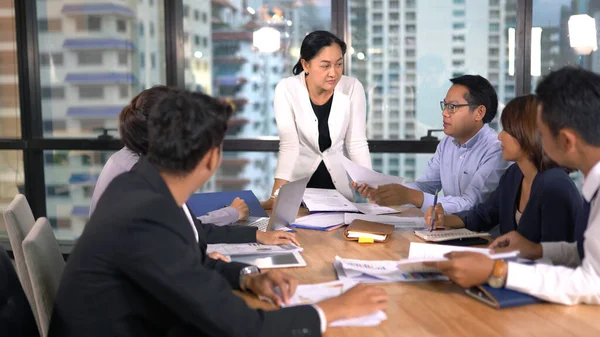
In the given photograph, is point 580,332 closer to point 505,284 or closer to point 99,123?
point 505,284

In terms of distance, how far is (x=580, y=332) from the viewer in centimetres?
153

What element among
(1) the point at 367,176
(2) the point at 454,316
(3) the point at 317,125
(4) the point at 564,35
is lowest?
(2) the point at 454,316

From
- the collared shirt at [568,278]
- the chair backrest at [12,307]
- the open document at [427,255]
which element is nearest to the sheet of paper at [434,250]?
the open document at [427,255]

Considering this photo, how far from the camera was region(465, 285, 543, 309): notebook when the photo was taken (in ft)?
5.54

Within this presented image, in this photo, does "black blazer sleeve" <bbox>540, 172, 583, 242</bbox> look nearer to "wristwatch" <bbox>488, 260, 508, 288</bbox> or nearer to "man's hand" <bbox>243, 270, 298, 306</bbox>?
"wristwatch" <bbox>488, 260, 508, 288</bbox>

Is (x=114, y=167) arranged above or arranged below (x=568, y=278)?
above

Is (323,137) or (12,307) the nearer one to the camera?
(12,307)

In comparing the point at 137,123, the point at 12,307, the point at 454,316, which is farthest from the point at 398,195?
the point at 12,307

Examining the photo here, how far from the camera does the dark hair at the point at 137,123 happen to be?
7.65ft

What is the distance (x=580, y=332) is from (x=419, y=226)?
128cm

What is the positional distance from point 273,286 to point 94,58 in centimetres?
428

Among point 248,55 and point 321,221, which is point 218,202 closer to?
point 321,221

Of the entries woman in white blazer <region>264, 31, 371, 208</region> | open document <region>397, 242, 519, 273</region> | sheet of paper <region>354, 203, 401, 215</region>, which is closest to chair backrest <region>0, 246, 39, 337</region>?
open document <region>397, 242, 519, 273</region>

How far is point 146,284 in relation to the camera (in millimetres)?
1400
